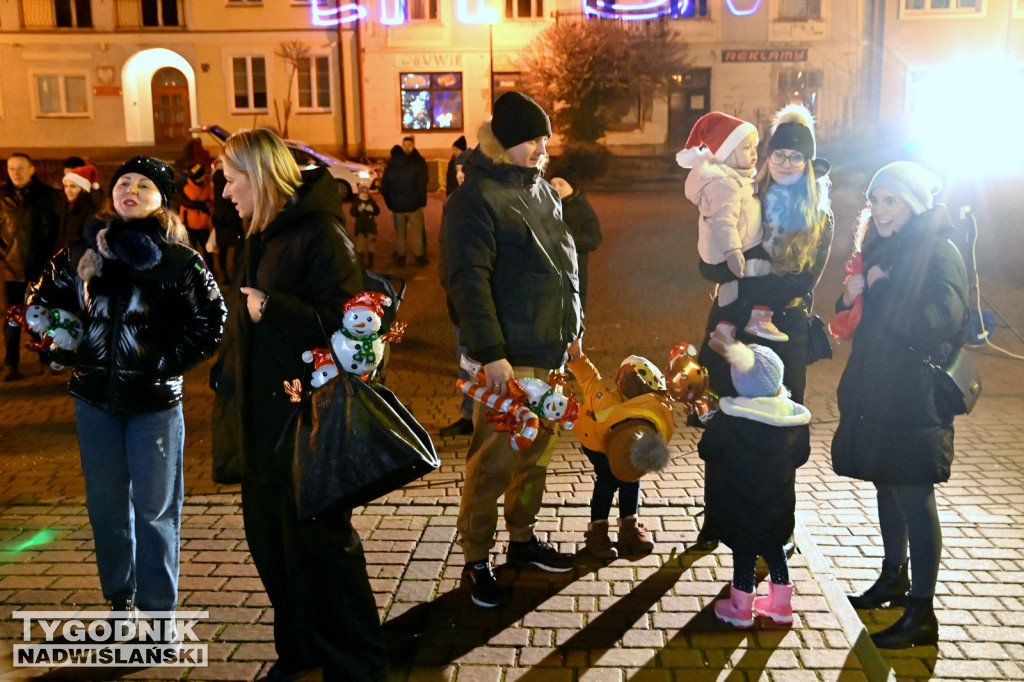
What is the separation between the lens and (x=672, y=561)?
499 cm

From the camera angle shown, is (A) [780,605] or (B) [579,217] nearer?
(A) [780,605]

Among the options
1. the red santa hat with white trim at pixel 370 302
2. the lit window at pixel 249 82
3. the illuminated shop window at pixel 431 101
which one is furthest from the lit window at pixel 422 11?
the red santa hat with white trim at pixel 370 302

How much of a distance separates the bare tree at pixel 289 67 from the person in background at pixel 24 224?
26.6 metres

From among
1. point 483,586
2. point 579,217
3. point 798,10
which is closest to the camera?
point 483,586

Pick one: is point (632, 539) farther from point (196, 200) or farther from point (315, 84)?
point (315, 84)

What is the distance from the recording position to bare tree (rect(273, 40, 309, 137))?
35.3 metres

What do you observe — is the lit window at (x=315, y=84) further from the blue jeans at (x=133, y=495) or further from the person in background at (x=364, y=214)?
the blue jeans at (x=133, y=495)

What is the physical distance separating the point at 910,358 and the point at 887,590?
1.16m

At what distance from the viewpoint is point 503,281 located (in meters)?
4.42

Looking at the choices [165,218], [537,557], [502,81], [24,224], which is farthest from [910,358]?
[502,81]

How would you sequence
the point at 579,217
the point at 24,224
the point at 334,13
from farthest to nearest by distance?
the point at 334,13
the point at 24,224
the point at 579,217

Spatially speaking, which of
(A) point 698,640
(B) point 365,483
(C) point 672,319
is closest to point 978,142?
(C) point 672,319

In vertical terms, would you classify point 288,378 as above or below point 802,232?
below

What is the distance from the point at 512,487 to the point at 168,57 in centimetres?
3561
